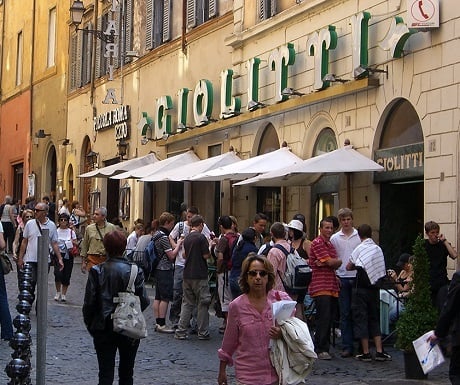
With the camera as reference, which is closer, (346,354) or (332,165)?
(346,354)

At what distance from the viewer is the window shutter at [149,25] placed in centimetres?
2955

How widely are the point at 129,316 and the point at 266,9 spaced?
14.9 metres

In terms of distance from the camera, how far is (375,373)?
11.9m

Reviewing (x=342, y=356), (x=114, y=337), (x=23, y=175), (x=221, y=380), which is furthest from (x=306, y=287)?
(x=23, y=175)

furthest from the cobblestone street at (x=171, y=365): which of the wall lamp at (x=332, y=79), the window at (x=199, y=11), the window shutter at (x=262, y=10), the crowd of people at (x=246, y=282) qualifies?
the window at (x=199, y=11)

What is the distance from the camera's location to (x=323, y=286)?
42.6 ft

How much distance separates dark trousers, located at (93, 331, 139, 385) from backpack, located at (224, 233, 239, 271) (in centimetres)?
625

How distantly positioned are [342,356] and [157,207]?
55.4ft

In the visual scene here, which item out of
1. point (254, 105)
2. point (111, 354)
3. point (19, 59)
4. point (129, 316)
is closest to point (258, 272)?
point (129, 316)

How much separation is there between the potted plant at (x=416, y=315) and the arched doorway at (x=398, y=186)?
5.24 meters

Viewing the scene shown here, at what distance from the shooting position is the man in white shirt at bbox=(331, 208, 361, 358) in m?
13.1

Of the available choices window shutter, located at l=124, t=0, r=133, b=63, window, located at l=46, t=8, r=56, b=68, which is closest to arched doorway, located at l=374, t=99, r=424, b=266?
window shutter, located at l=124, t=0, r=133, b=63

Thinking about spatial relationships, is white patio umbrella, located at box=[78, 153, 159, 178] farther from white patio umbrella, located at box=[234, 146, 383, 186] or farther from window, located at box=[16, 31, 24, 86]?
window, located at box=[16, 31, 24, 86]

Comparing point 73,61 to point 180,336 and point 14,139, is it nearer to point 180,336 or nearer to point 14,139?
point 14,139
